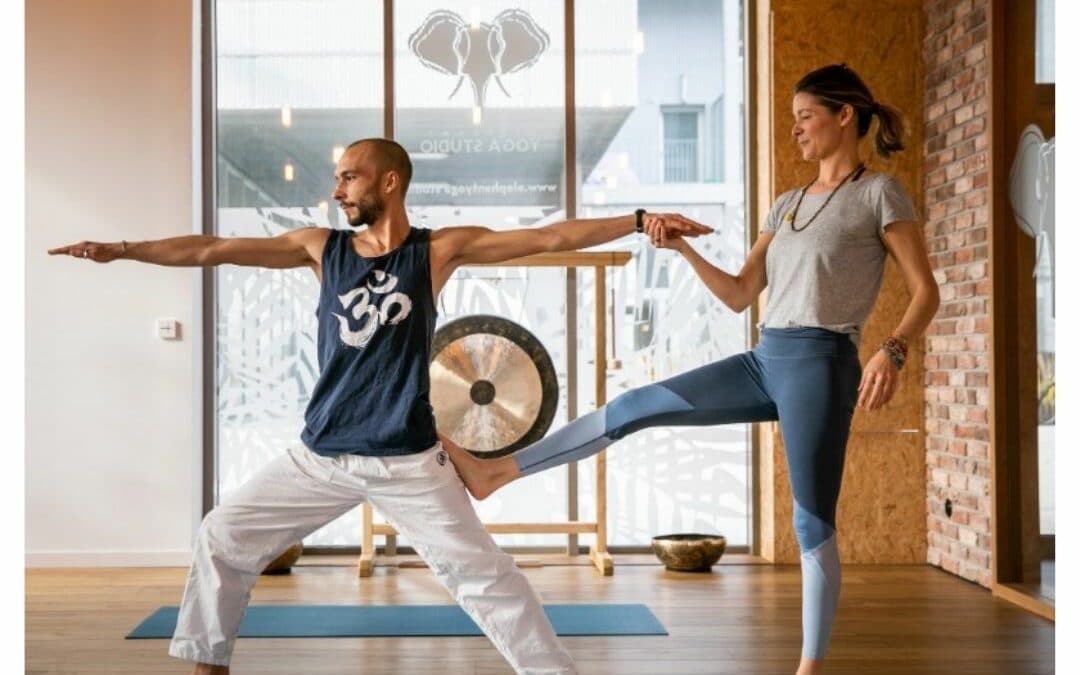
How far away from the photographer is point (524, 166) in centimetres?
588

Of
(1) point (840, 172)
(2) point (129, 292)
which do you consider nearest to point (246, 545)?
(1) point (840, 172)

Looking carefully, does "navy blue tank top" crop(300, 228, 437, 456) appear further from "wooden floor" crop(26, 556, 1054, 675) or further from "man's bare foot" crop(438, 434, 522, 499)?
"wooden floor" crop(26, 556, 1054, 675)

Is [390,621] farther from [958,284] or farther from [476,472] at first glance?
[958,284]

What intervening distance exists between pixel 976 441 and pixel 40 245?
4.14 meters

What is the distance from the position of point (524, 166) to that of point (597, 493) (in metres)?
1.63

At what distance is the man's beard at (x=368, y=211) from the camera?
296cm

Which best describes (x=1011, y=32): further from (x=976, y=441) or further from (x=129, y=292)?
(x=129, y=292)

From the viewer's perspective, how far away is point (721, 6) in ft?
Answer: 19.3

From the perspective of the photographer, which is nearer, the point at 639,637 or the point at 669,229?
the point at 669,229

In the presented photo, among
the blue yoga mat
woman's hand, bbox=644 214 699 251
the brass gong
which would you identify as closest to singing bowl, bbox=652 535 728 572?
the brass gong

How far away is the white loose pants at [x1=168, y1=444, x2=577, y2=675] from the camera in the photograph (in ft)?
8.91

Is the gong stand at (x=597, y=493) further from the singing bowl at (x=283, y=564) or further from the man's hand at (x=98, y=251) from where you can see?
the man's hand at (x=98, y=251)

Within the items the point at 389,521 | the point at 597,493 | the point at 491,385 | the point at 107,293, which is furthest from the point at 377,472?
the point at 107,293

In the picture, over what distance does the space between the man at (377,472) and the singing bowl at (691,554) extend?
2624 mm
